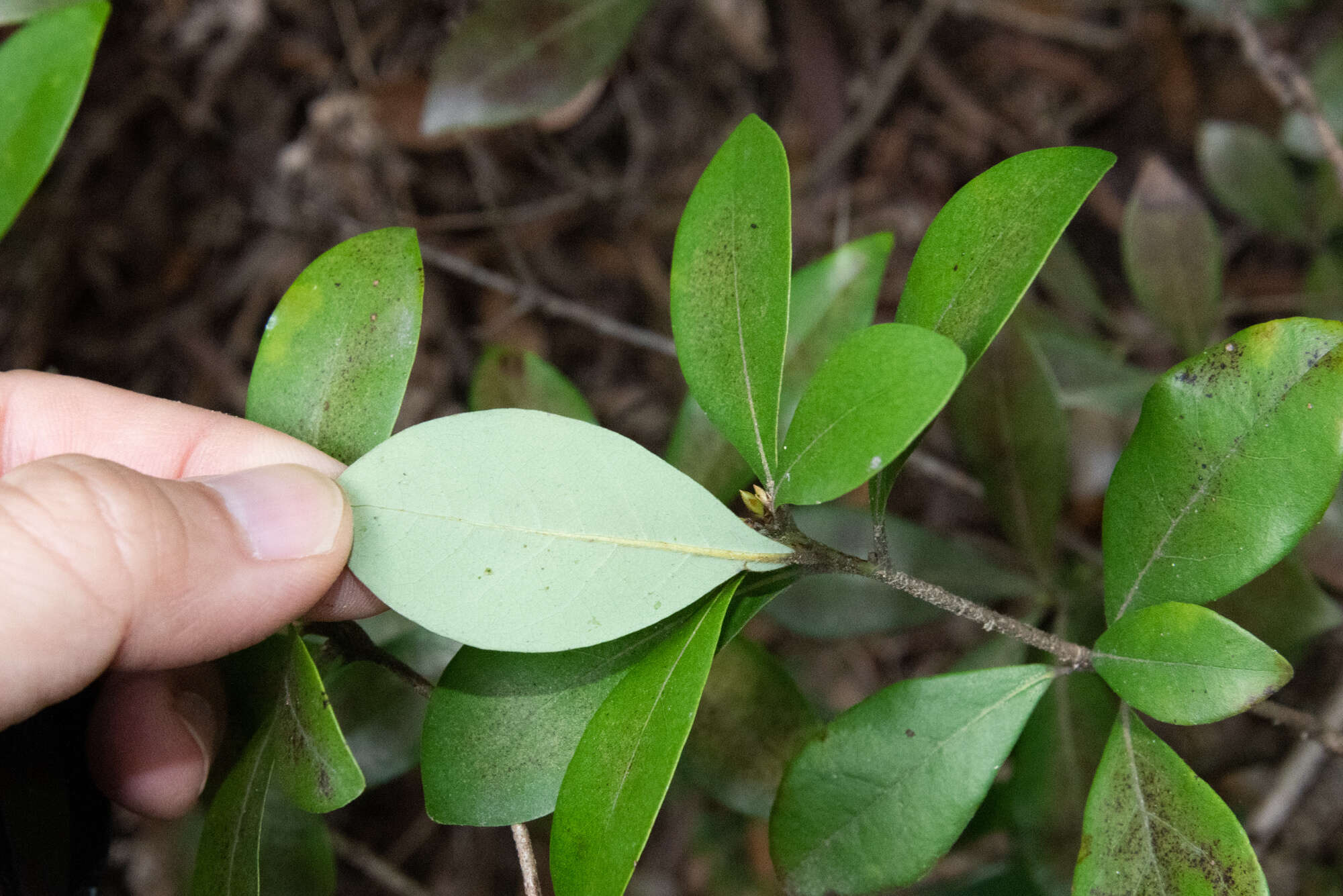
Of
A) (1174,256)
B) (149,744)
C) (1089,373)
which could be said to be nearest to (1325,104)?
(1174,256)

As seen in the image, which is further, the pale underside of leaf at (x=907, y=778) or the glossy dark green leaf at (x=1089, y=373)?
the glossy dark green leaf at (x=1089, y=373)

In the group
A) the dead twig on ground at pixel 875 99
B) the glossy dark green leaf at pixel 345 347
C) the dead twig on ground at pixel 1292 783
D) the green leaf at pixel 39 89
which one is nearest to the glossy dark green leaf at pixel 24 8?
the green leaf at pixel 39 89

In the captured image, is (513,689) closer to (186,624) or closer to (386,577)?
(386,577)

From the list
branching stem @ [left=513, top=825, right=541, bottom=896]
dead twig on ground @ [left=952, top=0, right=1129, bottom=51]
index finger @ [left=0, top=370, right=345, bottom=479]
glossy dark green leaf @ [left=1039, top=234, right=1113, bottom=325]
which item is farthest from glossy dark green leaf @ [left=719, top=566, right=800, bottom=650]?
dead twig on ground @ [left=952, top=0, right=1129, bottom=51]

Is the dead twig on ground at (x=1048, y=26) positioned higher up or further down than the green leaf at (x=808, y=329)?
higher up

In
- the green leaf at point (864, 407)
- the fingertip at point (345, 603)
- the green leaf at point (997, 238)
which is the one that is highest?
the green leaf at point (997, 238)

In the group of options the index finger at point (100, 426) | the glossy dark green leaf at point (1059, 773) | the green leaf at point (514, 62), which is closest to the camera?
the index finger at point (100, 426)

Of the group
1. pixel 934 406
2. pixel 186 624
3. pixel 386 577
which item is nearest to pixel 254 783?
pixel 186 624

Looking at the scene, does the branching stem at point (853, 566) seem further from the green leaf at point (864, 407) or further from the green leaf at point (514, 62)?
the green leaf at point (514, 62)

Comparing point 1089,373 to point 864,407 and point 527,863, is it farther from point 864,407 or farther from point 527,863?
point 527,863
